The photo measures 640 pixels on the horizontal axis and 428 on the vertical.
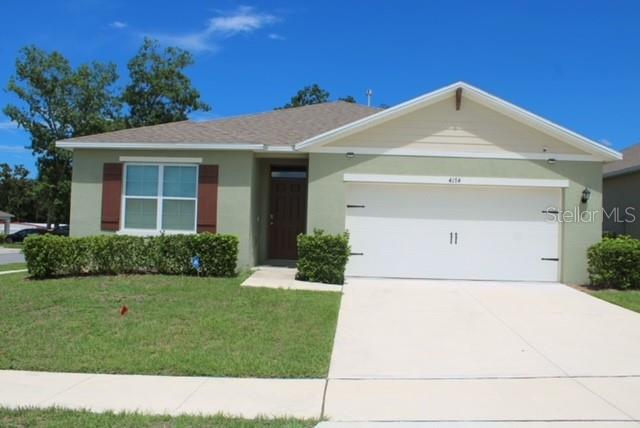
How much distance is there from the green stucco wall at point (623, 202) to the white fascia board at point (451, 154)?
13.4 ft

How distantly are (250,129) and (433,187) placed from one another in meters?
5.20

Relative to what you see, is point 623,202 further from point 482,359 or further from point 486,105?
point 482,359

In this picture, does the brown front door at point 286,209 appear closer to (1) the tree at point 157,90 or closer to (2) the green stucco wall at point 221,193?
(2) the green stucco wall at point 221,193

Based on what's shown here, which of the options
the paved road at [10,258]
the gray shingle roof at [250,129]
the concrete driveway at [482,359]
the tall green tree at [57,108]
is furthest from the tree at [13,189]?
the concrete driveway at [482,359]

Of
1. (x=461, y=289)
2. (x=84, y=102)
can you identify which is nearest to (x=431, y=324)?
(x=461, y=289)

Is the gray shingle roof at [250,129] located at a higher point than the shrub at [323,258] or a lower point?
higher

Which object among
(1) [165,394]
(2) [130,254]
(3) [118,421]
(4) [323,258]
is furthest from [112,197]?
(3) [118,421]

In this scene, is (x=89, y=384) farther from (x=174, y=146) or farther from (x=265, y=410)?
(x=174, y=146)

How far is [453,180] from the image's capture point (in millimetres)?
12438

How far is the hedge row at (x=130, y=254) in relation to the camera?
1134 centimetres

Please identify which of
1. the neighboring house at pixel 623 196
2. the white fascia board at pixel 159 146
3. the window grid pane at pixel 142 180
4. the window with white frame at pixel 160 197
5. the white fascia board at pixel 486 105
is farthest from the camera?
the neighboring house at pixel 623 196

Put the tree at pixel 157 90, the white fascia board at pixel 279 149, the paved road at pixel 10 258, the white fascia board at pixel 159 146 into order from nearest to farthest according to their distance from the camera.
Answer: the white fascia board at pixel 159 146
the white fascia board at pixel 279 149
the paved road at pixel 10 258
the tree at pixel 157 90

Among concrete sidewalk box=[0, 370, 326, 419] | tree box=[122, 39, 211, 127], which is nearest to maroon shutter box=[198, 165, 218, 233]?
concrete sidewalk box=[0, 370, 326, 419]

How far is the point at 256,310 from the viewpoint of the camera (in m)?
8.58
